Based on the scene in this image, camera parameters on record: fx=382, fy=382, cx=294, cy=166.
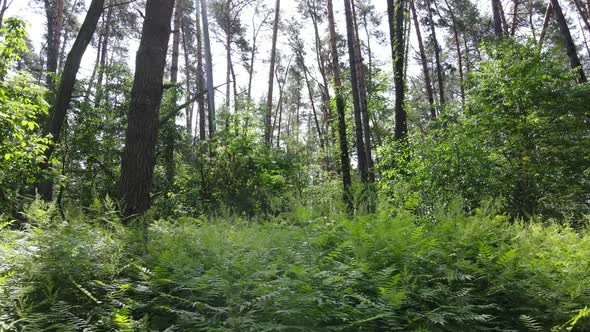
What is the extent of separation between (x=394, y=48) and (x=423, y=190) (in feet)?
24.2

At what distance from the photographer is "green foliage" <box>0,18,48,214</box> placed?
5.36 metres

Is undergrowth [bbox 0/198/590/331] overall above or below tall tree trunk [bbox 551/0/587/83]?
below

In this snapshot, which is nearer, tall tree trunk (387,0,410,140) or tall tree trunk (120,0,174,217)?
tall tree trunk (120,0,174,217)

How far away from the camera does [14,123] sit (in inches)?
213

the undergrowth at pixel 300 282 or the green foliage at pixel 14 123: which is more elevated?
the green foliage at pixel 14 123

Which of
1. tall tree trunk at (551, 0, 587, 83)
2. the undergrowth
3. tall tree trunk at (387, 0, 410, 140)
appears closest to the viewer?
the undergrowth

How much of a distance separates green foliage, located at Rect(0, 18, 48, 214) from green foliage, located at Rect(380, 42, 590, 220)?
6.24m

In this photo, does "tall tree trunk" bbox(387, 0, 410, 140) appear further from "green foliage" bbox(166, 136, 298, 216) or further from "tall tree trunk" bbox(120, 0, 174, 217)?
"tall tree trunk" bbox(120, 0, 174, 217)

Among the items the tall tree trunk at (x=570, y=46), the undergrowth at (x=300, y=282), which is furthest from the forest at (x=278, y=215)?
the tall tree trunk at (x=570, y=46)

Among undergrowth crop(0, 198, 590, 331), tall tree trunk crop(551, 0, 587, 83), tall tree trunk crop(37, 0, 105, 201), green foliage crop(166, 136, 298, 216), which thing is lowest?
undergrowth crop(0, 198, 590, 331)

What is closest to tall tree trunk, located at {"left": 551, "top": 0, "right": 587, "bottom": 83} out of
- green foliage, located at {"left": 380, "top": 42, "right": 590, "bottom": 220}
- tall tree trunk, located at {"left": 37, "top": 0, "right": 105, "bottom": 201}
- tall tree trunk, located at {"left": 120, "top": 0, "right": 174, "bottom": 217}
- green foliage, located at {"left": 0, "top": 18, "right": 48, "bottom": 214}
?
green foliage, located at {"left": 380, "top": 42, "right": 590, "bottom": 220}

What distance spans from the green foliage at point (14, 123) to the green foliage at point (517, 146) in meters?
6.24

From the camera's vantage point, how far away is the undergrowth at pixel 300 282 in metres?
2.16

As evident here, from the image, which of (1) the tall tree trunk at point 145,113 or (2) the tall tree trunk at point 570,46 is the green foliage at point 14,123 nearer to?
(1) the tall tree trunk at point 145,113
